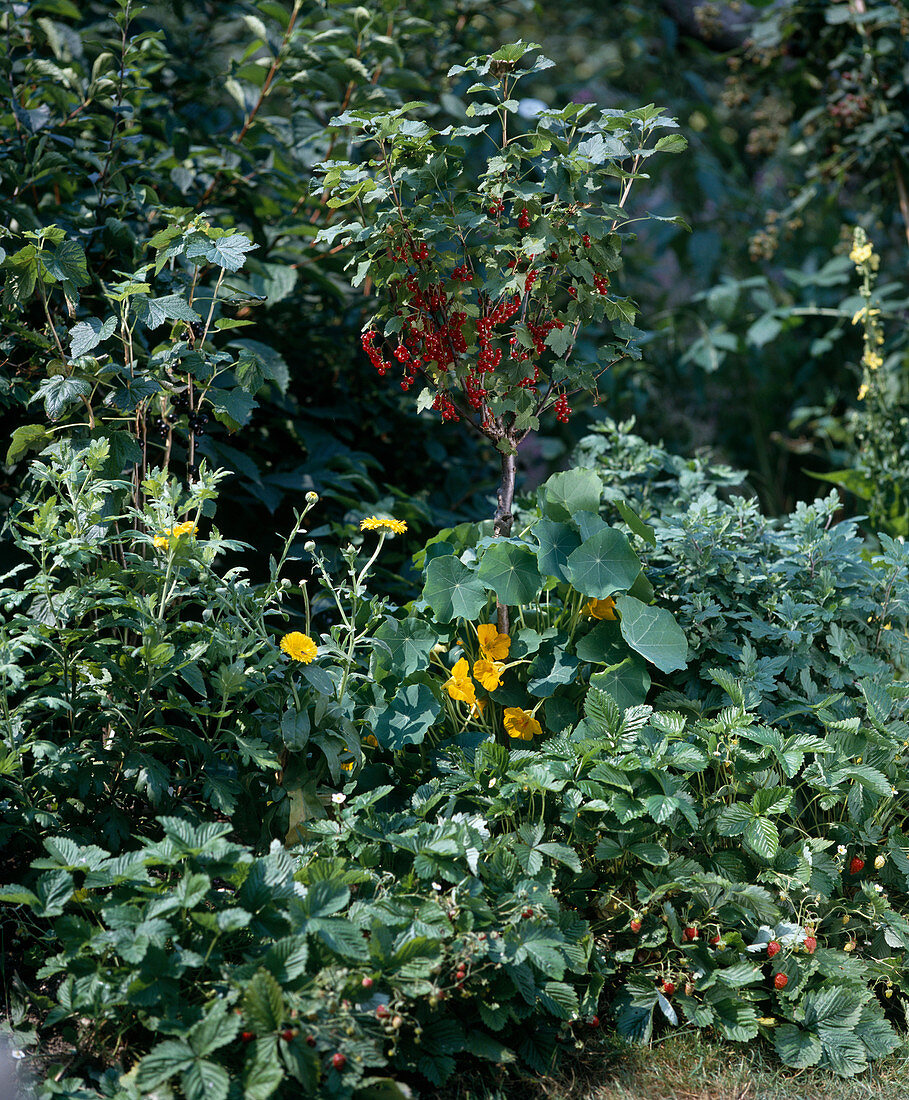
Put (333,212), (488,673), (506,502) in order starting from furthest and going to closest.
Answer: (333,212) < (506,502) < (488,673)

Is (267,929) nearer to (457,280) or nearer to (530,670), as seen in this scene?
(530,670)

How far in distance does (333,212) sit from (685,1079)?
249 cm

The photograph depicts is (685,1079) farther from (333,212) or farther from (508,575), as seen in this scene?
(333,212)

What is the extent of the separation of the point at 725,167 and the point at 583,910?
524 cm

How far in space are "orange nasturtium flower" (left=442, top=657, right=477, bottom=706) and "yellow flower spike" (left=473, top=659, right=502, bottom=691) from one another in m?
0.02

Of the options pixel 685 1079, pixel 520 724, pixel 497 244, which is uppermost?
pixel 497 244

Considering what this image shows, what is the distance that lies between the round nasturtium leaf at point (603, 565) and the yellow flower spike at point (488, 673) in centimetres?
24

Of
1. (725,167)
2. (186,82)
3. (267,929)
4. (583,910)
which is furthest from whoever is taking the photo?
(725,167)

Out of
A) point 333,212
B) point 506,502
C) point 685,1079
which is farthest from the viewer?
point 333,212

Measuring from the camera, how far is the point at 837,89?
4059 mm

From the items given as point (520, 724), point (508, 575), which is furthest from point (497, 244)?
point (520, 724)

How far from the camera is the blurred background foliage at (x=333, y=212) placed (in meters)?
2.46

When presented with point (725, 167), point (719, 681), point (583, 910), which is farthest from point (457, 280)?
point (725, 167)

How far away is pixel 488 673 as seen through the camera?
1950mm
